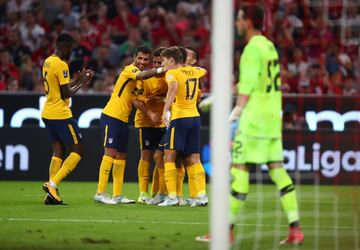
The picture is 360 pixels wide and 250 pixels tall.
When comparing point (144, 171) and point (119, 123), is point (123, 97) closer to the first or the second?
point (119, 123)

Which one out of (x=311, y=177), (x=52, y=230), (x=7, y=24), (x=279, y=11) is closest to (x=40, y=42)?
(x=7, y=24)

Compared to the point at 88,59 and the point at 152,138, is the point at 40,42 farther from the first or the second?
the point at 152,138

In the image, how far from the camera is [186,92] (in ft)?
38.9

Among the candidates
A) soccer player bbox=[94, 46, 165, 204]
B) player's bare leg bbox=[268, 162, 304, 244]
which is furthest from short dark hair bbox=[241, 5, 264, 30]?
soccer player bbox=[94, 46, 165, 204]

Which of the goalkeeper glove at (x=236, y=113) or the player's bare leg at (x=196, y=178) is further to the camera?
the player's bare leg at (x=196, y=178)

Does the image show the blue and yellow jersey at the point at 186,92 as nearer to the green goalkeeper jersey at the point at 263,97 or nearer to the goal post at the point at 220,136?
the green goalkeeper jersey at the point at 263,97

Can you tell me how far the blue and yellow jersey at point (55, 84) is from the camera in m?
11.9

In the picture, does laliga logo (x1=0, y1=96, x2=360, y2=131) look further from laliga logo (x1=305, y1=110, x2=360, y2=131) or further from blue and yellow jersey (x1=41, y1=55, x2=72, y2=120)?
blue and yellow jersey (x1=41, y1=55, x2=72, y2=120)

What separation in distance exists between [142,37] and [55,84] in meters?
7.45

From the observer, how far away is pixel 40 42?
63.4 ft

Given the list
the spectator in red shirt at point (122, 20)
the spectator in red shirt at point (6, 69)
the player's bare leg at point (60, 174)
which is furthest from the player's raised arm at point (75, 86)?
the spectator in red shirt at point (122, 20)

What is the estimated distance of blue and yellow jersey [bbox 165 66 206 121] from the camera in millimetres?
11781

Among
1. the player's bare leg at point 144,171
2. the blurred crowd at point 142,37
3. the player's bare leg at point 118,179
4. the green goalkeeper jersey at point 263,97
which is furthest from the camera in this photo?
the blurred crowd at point 142,37

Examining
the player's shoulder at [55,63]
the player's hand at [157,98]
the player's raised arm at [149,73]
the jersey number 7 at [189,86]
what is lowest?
the player's hand at [157,98]
